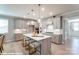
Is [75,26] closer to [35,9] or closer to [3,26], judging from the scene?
[35,9]

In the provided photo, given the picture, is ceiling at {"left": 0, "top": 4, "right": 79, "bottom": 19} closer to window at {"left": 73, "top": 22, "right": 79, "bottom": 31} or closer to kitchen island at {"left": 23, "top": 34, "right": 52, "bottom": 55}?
window at {"left": 73, "top": 22, "right": 79, "bottom": 31}

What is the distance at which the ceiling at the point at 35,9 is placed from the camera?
10.7ft

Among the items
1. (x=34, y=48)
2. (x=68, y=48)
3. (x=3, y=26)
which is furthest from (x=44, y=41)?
(x=3, y=26)

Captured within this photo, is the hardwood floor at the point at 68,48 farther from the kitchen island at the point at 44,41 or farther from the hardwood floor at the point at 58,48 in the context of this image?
the kitchen island at the point at 44,41

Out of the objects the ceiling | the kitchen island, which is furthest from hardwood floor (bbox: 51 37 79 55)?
the ceiling

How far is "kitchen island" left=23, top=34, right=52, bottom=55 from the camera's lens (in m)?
3.32

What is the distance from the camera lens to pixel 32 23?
330cm

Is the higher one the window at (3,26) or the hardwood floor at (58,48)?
the window at (3,26)

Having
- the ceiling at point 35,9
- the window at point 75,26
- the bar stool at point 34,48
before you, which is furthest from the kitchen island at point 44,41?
the window at point 75,26

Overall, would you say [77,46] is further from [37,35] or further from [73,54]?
[37,35]

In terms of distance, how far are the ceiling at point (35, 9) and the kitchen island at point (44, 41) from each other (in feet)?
1.69

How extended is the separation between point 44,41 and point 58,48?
41 centimetres
